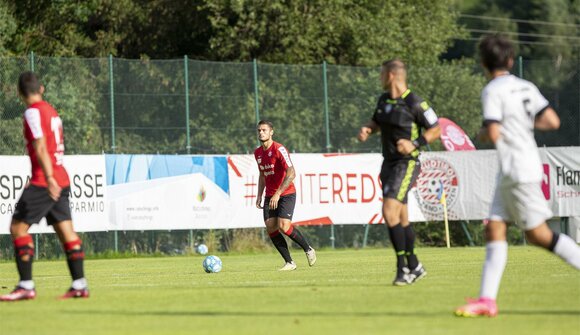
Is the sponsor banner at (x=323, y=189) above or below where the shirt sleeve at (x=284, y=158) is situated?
below

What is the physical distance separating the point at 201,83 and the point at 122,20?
9476 millimetres

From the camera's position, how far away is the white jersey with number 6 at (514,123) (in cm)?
916

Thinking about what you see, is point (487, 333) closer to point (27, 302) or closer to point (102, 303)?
point (102, 303)

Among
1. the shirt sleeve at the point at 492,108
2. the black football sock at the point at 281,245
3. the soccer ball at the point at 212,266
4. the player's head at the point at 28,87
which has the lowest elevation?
the soccer ball at the point at 212,266

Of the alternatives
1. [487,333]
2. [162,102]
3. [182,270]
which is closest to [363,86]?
[162,102]

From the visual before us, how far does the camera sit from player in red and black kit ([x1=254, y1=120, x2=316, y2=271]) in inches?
710

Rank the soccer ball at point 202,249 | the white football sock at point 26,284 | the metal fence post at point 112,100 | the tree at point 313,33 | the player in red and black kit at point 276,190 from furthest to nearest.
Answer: the tree at point 313,33 → the metal fence post at point 112,100 → the soccer ball at point 202,249 → the player in red and black kit at point 276,190 → the white football sock at point 26,284

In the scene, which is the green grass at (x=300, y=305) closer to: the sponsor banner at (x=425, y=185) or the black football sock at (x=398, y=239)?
the black football sock at (x=398, y=239)

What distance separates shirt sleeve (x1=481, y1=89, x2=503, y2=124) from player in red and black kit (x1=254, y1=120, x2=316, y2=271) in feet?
29.0

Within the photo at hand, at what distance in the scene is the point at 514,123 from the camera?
30.2ft

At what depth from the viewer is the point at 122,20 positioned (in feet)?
123

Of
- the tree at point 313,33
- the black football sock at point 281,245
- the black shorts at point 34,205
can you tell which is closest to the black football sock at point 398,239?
the black shorts at point 34,205

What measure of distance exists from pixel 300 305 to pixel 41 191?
2.66m

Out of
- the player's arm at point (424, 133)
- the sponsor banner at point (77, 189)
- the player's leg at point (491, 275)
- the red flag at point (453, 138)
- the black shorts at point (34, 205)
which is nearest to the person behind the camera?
the player's leg at point (491, 275)
